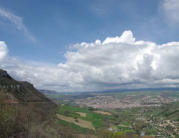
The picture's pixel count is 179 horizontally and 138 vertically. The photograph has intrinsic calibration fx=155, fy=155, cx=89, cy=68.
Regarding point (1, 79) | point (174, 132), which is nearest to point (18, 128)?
point (1, 79)

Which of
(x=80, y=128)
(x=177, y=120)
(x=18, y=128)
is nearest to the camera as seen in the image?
(x=18, y=128)

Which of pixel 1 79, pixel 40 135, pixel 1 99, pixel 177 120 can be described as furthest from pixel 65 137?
pixel 177 120

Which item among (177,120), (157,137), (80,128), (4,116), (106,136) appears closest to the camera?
(4,116)

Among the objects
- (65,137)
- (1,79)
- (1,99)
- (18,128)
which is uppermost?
(1,79)

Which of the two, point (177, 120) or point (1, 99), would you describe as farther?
point (177, 120)

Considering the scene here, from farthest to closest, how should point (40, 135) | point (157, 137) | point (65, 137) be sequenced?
point (157, 137)
point (65, 137)
point (40, 135)

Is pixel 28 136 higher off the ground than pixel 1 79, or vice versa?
pixel 1 79

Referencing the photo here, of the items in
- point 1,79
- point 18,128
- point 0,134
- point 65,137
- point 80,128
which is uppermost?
point 1,79

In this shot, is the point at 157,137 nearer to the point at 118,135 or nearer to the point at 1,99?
the point at 118,135

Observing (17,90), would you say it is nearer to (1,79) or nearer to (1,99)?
(1,79)
